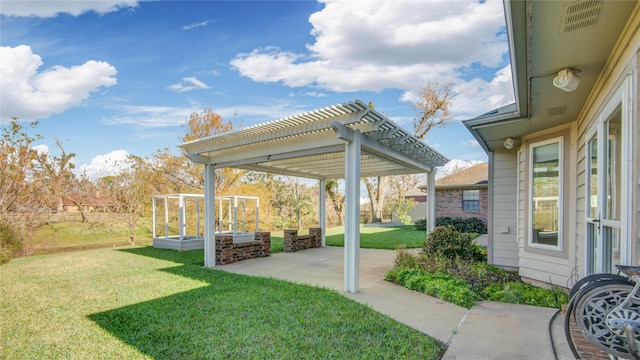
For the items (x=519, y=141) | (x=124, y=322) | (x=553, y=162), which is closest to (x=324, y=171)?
(x=519, y=141)

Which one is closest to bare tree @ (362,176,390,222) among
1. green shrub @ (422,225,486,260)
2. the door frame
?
green shrub @ (422,225,486,260)

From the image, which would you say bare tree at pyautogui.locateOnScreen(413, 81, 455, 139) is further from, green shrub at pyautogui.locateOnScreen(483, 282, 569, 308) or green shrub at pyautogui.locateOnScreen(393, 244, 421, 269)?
green shrub at pyautogui.locateOnScreen(483, 282, 569, 308)

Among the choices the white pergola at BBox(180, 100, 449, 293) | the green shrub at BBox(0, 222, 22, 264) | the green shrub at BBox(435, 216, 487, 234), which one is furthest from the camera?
the green shrub at BBox(435, 216, 487, 234)

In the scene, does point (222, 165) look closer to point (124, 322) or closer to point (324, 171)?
point (324, 171)

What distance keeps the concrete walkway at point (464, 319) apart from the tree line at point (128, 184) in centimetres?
650

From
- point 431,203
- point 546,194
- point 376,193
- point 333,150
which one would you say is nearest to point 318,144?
point 333,150

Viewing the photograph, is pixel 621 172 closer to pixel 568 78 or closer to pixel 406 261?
pixel 568 78

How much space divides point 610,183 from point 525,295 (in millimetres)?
2353

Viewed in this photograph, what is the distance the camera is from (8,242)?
28.6ft

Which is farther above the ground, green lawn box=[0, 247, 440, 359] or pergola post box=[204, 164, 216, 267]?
pergola post box=[204, 164, 216, 267]

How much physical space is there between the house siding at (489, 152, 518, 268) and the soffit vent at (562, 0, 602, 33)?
4.94 metres

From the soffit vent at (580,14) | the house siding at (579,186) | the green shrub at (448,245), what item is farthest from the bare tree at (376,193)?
the soffit vent at (580,14)

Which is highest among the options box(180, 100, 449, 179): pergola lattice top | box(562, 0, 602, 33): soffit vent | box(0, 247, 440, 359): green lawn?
box(562, 0, 602, 33): soffit vent

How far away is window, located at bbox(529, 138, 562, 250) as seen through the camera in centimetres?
500
